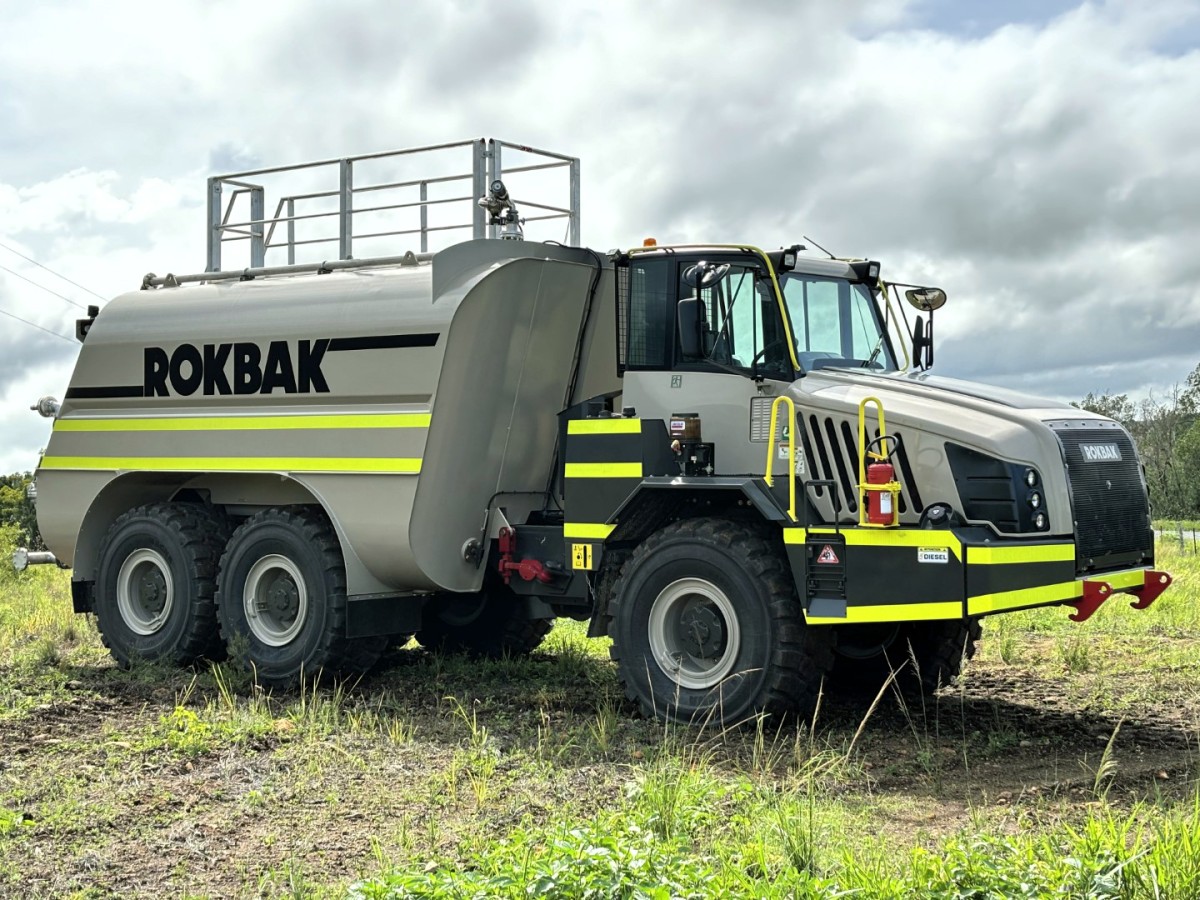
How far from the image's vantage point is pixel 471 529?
10.6 m

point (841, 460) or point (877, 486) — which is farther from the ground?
point (841, 460)

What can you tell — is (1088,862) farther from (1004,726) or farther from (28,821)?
(28,821)

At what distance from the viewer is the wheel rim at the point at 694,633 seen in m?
9.09

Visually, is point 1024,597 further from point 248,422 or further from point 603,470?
point 248,422

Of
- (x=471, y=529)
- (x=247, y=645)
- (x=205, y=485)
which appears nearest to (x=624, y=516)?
(x=471, y=529)

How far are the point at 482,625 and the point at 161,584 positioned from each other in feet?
9.40

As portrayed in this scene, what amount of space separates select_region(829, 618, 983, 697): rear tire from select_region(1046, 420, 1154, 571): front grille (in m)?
1.21

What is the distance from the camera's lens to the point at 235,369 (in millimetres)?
11711

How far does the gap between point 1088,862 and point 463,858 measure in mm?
2636

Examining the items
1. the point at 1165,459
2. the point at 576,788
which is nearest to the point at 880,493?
the point at 576,788

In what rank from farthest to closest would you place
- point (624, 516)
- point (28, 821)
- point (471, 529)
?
point (471, 529) → point (624, 516) → point (28, 821)

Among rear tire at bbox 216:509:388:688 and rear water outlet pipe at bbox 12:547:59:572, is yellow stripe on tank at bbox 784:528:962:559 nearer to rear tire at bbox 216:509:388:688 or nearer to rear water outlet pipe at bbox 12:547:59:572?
rear tire at bbox 216:509:388:688

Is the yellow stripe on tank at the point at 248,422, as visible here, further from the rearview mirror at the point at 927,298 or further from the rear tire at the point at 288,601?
the rearview mirror at the point at 927,298

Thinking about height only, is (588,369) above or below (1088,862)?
above
